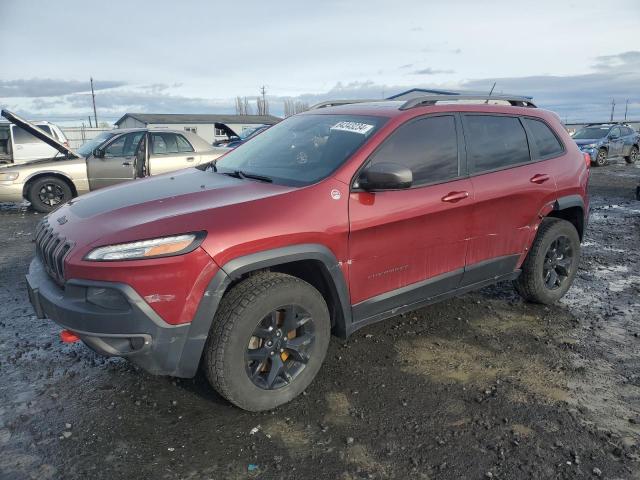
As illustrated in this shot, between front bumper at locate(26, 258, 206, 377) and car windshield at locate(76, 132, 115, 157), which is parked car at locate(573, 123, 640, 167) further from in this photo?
front bumper at locate(26, 258, 206, 377)

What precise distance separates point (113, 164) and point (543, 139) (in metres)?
8.04

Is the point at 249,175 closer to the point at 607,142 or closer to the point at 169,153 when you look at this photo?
the point at 169,153

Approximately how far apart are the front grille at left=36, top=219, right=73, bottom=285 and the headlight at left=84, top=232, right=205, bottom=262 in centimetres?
27

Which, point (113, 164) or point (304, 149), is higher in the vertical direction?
point (304, 149)

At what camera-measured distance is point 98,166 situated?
9.67 meters

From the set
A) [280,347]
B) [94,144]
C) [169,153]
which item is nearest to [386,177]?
[280,347]

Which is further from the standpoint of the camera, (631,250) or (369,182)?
(631,250)

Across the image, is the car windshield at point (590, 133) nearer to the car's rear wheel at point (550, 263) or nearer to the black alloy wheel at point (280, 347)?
the car's rear wheel at point (550, 263)

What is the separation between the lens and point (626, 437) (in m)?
2.70

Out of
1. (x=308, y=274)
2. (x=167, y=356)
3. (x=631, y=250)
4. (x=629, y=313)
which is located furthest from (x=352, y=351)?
(x=631, y=250)

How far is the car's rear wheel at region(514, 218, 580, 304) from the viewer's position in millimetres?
4305

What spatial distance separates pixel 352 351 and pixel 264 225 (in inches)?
58.4

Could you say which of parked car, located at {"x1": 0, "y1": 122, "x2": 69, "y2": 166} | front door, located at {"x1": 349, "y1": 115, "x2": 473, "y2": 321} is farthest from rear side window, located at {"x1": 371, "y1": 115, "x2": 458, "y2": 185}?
parked car, located at {"x1": 0, "y1": 122, "x2": 69, "y2": 166}

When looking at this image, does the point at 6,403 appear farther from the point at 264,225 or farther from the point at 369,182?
the point at 369,182
